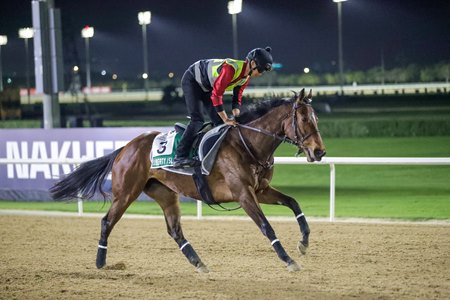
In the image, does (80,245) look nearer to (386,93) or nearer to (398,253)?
(398,253)

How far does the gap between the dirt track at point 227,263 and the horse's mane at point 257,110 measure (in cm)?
131

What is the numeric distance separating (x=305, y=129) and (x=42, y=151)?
23.8 feet

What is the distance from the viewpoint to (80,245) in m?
8.62

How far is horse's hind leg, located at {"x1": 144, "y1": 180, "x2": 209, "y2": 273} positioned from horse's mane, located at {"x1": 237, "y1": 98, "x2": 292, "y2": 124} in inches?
40.4

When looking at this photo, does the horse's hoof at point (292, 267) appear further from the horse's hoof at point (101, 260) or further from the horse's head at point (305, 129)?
the horse's hoof at point (101, 260)

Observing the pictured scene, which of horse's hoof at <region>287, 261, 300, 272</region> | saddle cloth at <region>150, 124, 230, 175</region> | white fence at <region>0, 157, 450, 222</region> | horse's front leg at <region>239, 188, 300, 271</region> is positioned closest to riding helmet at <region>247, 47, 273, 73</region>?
saddle cloth at <region>150, 124, 230, 175</region>

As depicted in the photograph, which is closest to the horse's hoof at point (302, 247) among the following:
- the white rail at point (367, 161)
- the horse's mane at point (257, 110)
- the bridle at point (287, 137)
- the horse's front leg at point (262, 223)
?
the horse's front leg at point (262, 223)

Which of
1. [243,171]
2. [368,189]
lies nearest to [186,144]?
[243,171]

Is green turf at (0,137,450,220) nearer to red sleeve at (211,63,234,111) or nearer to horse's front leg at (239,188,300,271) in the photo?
horse's front leg at (239,188,300,271)

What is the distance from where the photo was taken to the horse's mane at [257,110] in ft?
22.6

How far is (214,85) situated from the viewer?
6613 mm

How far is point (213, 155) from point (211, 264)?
1.08 m

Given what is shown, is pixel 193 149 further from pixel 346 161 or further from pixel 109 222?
pixel 346 161

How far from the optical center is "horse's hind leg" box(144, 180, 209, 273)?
22.9ft
